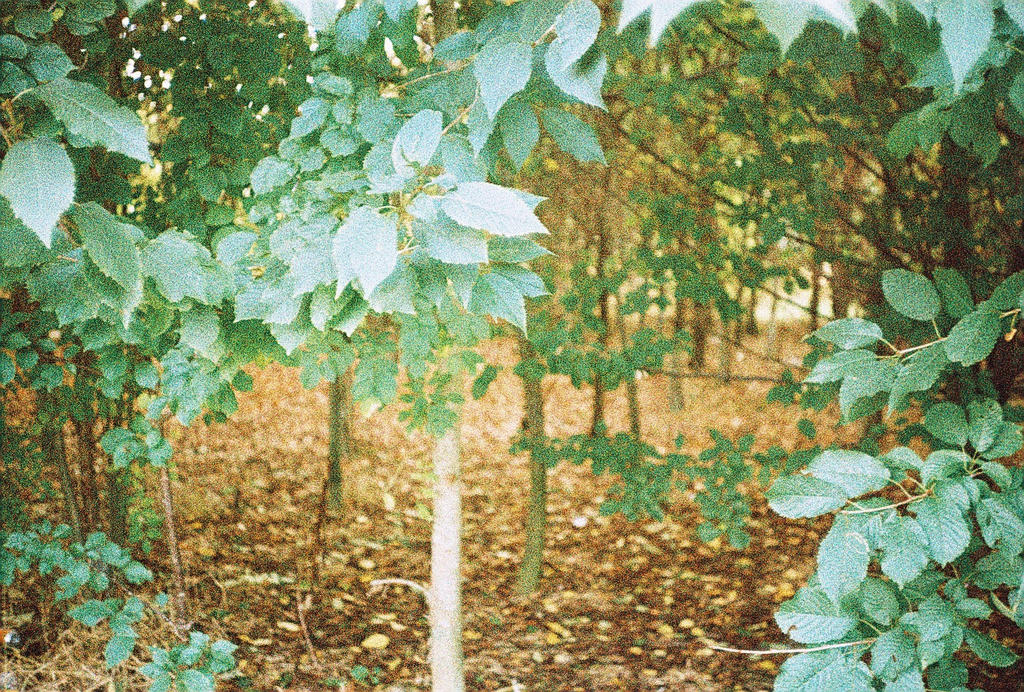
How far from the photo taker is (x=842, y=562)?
1.37 m

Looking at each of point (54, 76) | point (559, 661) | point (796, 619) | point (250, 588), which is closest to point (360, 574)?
point (250, 588)

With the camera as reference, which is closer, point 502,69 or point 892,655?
point 502,69

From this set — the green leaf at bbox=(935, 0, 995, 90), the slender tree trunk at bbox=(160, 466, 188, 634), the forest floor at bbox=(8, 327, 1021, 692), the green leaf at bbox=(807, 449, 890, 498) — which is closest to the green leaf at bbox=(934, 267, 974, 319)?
the green leaf at bbox=(807, 449, 890, 498)

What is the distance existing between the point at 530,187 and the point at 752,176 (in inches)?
50.5

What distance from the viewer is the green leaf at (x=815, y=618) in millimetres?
1454

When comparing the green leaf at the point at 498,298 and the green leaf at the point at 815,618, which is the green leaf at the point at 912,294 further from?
the green leaf at the point at 498,298

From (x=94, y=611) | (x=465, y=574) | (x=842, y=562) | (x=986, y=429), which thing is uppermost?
(x=986, y=429)

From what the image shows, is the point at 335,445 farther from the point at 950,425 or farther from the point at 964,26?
the point at 964,26

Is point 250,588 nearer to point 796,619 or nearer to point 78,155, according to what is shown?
point 78,155

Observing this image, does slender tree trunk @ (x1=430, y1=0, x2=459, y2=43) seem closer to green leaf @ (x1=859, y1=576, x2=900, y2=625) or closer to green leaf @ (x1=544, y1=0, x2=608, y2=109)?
green leaf @ (x1=544, y1=0, x2=608, y2=109)

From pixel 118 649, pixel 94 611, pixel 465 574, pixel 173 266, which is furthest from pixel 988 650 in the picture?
pixel 465 574

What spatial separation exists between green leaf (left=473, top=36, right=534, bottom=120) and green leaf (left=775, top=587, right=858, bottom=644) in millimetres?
1129

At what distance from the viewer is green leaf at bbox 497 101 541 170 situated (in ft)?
4.57

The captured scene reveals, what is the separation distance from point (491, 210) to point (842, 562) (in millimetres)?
984
